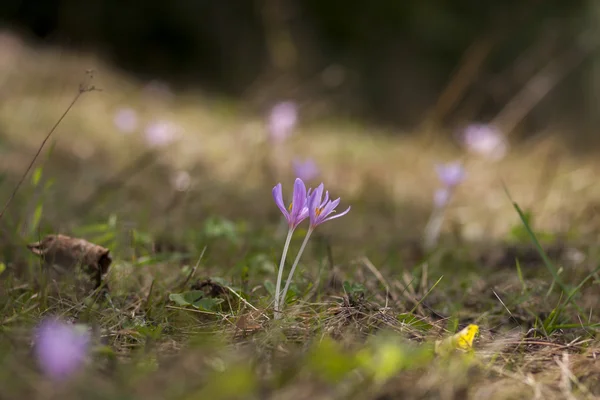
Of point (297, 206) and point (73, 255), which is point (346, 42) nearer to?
point (73, 255)

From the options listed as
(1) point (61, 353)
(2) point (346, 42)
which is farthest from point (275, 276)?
(2) point (346, 42)

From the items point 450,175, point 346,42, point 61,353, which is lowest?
point 346,42

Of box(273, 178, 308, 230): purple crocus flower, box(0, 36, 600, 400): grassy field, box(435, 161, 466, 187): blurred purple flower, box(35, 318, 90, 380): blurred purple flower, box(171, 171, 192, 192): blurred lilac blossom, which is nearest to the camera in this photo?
box(35, 318, 90, 380): blurred purple flower

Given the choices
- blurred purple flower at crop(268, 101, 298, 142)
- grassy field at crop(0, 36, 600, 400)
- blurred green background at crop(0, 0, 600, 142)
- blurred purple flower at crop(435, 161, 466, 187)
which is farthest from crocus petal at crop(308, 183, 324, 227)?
blurred green background at crop(0, 0, 600, 142)

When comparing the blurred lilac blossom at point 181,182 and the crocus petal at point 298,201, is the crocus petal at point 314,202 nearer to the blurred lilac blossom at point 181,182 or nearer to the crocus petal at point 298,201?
the crocus petal at point 298,201

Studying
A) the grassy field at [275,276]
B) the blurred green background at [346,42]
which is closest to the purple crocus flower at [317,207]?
the grassy field at [275,276]

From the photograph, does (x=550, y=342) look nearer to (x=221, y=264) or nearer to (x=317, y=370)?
(x=317, y=370)

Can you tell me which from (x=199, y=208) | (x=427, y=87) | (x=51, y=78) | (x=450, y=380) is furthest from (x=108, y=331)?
(x=427, y=87)

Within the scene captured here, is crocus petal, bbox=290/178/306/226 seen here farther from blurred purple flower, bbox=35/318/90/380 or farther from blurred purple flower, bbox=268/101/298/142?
blurred purple flower, bbox=268/101/298/142
